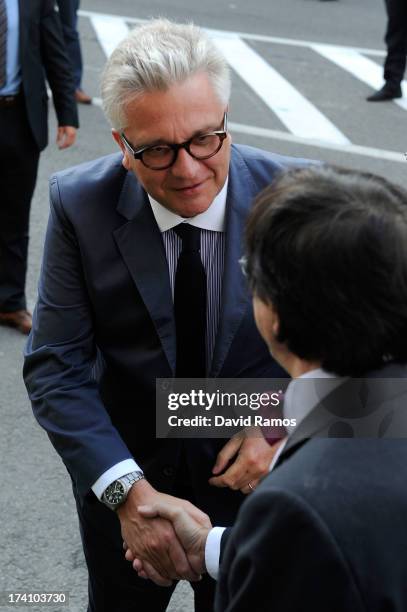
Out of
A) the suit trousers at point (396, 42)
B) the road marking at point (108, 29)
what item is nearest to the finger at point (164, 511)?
the suit trousers at point (396, 42)

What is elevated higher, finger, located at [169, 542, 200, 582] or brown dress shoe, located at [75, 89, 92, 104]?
finger, located at [169, 542, 200, 582]

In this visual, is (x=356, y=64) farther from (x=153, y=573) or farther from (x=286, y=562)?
(x=286, y=562)

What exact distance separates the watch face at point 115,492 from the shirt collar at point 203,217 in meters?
0.61

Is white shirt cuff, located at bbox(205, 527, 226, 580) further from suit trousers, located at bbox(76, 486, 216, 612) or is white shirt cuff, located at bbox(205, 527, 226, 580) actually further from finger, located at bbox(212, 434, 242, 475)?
suit trousers, located at bbox(76, 486, 216, 612)

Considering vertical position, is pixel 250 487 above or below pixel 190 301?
below

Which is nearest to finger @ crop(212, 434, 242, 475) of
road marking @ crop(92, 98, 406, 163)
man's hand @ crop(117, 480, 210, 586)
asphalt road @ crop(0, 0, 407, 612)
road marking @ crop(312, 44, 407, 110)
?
man's hand @ crop(117, 480, 210, 586)

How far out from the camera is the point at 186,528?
229cm

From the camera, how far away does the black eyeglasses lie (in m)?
2.26

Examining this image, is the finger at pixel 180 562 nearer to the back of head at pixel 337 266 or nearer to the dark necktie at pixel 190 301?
the dark necktie at pixel 190 301

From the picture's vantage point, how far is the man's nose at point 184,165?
7.47 ft

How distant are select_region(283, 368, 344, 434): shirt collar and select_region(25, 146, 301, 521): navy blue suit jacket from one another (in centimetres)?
73

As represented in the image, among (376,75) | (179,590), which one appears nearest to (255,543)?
(179,590)

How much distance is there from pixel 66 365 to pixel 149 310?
249 mm

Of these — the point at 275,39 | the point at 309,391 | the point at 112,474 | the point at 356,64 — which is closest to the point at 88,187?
the point at 112,474
